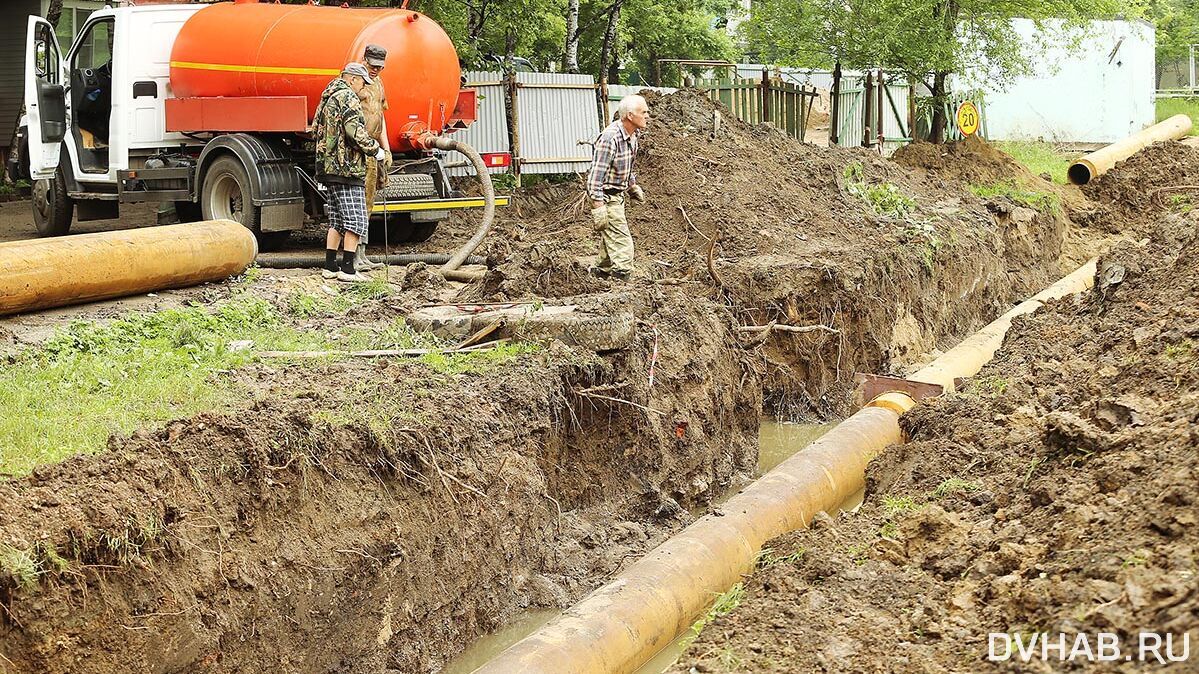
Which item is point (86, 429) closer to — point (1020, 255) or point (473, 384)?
point (473, 384)

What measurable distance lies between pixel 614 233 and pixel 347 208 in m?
2.44

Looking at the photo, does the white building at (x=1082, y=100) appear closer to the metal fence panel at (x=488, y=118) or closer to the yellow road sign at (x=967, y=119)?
the yellow road sign at (x=967, y=119)

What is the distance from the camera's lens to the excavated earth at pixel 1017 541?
368 centimetres

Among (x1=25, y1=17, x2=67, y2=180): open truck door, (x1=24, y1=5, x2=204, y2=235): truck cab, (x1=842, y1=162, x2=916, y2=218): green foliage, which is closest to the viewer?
(x1=24, y1=5, x2=204, y2=235): truck cab

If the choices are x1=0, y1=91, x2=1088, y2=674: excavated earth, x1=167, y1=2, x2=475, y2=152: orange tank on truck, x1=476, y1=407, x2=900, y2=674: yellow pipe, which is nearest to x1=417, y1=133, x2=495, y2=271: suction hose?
x1=167, y1=2, x2=475, y2=152: orange tank on truck

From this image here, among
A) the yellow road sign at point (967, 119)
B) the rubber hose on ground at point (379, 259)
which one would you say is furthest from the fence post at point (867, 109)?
the rubber hose on ground at point (379, 259)

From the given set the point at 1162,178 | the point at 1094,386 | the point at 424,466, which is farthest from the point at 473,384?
the point at 1162,178

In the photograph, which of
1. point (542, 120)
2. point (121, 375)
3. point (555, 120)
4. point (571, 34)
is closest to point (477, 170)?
point (542, 120)

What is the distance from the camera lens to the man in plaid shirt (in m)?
10.7

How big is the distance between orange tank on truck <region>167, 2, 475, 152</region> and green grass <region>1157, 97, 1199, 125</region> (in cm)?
2807

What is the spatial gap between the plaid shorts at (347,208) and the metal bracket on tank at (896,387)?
4763 mm

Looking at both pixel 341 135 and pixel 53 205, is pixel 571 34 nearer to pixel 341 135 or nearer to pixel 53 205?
pixel 53 205

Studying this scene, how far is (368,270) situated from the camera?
11.7m

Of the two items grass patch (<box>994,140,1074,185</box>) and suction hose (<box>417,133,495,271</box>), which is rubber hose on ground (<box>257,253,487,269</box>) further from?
grass patch (<box>994,140,1074,185</box>)
